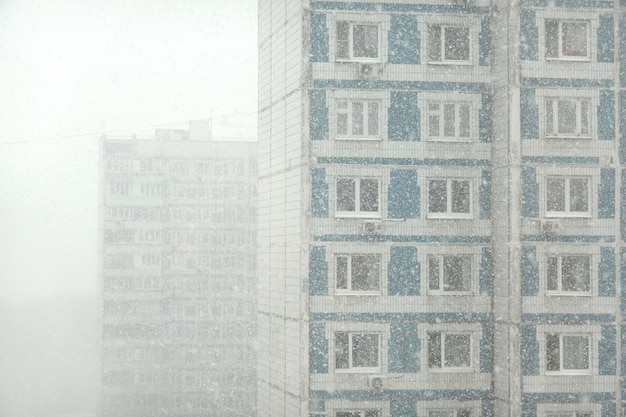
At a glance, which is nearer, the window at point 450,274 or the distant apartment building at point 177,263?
the window at point 450,274

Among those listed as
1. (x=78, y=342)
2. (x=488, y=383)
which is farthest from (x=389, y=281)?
(x=78, y=342)

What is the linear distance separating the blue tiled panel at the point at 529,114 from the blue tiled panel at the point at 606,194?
209 cm

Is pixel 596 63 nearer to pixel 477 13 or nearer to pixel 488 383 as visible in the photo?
pixel 477 13

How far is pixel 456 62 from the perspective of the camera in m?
26.5

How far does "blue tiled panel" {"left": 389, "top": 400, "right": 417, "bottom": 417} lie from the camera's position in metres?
26.1

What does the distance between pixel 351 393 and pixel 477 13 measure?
10658 millimetres

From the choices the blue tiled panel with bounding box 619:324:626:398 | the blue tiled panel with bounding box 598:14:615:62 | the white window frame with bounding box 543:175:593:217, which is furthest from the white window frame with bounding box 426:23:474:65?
the blue tiled panel with bounding box 619:324:626:398

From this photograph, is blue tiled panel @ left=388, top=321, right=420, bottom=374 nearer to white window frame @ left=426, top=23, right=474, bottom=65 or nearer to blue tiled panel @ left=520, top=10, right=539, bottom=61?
white window frame @ left=426, top=23, right=474, bottom=65

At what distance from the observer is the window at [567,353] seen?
2572 cm

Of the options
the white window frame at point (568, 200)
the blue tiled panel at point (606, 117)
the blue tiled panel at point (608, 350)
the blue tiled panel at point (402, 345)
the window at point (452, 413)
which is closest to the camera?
the blue tiled panel at point (608, 350)

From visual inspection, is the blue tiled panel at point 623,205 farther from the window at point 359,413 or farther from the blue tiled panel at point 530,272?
the window at point 359,413

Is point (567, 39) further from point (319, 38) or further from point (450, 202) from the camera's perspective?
point (319, 38)

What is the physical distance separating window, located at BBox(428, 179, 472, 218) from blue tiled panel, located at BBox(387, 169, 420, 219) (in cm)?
44

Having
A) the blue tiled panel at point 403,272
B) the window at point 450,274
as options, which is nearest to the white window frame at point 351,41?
the blue tiled panel at point 403,272
